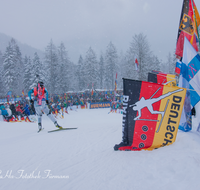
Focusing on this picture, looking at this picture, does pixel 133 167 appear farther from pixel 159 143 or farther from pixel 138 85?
pixel 138 85

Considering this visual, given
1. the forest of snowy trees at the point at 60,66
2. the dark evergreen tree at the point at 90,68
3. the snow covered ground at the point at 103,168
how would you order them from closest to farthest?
the snow covered ground at the point at 103,168 < the forest of snowy trees at the point at 60,66 < the dark evergreen tree at the point at 90,68

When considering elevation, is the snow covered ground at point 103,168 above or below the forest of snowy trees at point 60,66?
below

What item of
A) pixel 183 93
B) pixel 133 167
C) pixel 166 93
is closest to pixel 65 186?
pixel 133 167

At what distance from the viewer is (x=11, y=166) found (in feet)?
9.48

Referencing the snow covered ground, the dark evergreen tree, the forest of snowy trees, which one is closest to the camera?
the snow covered ground

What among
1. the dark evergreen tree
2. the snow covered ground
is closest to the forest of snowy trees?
the dark evergreen tree

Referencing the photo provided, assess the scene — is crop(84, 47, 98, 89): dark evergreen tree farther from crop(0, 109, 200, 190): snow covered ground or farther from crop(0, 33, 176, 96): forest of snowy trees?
crop(0, 109, 200, 190): snow covered ground

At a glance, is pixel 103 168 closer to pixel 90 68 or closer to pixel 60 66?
pixel 60 66

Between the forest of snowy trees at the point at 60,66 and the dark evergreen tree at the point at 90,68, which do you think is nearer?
the forest of snowy trees at the point at 60,66

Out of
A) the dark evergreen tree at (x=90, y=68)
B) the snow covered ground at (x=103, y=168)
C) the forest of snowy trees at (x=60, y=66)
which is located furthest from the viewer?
the dark evergreen tree at (x=90, y=68)

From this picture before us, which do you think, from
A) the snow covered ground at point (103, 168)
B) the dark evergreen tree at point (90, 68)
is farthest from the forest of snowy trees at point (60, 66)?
the snow covered ground at point (103, 168)

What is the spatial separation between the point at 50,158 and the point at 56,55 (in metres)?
36.5

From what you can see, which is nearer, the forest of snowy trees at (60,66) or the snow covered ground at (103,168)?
the snow covered ground at (103,168)

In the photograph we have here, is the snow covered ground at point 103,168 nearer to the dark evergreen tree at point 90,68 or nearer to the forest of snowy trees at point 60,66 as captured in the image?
the forest of snowy trees at point 60,66
